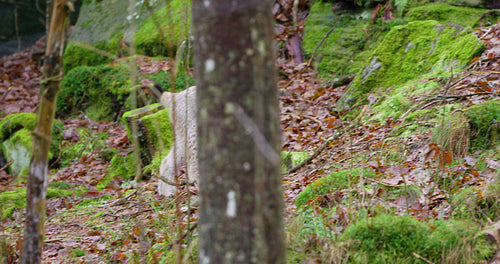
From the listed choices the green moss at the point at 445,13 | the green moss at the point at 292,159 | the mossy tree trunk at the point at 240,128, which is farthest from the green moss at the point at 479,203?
the green moss at the point at 445,13

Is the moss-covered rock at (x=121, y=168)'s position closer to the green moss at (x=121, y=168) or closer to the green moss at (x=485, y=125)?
the green moss at (x=121, y=168)

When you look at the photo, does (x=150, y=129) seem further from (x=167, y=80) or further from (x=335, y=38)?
(x=335, y=38)

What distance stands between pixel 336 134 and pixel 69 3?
11.8 ft

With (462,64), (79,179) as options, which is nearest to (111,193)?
(79,179)

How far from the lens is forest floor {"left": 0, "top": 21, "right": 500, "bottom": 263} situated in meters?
3.17

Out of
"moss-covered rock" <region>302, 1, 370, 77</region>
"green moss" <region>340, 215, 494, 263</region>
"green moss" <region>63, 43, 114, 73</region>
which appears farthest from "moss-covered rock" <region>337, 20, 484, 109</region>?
"green moss" <region>63, 43, 114, 73</region>

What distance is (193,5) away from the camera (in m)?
1.88

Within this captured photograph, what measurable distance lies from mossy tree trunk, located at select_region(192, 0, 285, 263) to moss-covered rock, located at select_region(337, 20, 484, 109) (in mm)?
4157

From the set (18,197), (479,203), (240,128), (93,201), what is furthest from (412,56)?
(18,197)

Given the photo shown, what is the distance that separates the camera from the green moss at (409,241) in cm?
243

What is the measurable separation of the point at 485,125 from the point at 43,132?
3681 mm

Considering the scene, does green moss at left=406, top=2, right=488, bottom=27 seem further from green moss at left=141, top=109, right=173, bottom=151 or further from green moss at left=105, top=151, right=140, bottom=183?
green moss at left=105, top=151, right=140, bottom=183

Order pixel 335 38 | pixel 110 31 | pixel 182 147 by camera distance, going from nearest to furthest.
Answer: pixel 182 147 < pixel 335 38 < pixel 110 31

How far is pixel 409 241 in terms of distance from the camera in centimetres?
254
